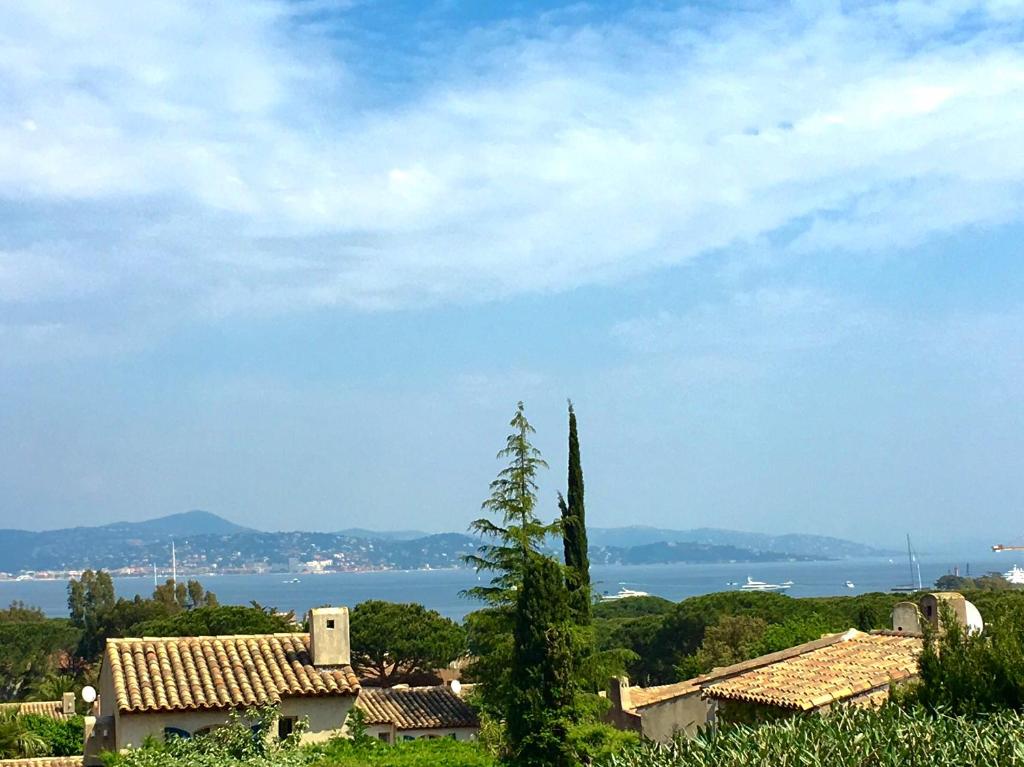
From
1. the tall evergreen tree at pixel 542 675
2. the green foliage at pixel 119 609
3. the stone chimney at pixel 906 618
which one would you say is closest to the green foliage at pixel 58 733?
the tall evergreen tree at pixel 542 675

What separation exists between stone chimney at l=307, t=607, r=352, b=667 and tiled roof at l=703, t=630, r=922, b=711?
648cm

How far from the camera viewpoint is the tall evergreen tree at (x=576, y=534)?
81.6ft

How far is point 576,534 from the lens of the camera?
28.6 metres

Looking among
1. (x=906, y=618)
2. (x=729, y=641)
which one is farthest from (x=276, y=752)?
(x=729, y=641)

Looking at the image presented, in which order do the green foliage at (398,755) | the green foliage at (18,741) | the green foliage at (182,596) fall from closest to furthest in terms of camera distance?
the green foliage at (398,755) → the green foliage at (18,741) → the green foliage at (182,596)

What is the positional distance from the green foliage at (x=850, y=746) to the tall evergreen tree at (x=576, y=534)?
12.4 metres

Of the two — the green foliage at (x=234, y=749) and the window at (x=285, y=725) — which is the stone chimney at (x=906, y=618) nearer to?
the window at (x=285, y=725)

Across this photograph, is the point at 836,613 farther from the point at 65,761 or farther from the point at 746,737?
the point at 746,737

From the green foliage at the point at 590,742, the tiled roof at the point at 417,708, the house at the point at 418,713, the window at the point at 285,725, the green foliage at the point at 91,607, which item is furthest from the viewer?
the green foliage at the point at 91,607

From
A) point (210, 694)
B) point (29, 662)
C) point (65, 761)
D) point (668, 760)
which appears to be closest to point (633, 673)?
point (29, 662)

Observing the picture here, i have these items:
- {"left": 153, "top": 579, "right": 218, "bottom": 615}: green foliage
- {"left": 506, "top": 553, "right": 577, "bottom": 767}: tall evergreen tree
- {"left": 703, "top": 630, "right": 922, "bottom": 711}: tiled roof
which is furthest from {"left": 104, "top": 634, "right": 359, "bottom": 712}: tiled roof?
{"left": 153, "top": 579, "right": 218, "bottom": 615}: green foliage

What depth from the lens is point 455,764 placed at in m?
15.0

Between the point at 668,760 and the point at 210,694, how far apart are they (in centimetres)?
1082

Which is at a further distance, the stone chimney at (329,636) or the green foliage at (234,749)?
the stone chimney at (329,636)
